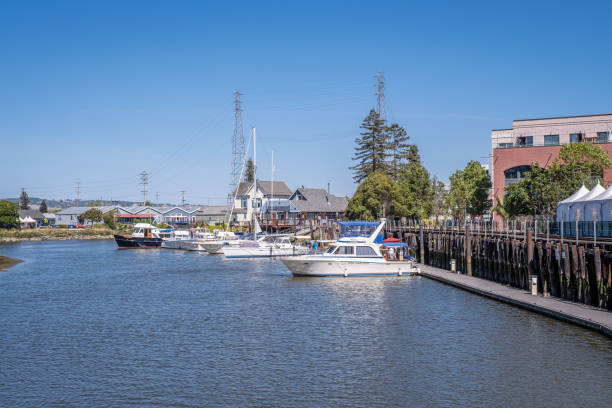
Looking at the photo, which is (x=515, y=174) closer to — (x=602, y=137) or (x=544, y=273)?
(x=602, y=137)

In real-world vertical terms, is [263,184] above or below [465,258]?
above

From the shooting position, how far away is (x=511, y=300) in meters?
29.7

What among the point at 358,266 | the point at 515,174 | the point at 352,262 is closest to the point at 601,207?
the point at 358,266

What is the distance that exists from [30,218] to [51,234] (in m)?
28.6

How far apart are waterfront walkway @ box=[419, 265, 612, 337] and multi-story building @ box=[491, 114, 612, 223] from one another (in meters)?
31.8

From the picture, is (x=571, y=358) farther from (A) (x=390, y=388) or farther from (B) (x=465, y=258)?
(B) (x=465, y=258)

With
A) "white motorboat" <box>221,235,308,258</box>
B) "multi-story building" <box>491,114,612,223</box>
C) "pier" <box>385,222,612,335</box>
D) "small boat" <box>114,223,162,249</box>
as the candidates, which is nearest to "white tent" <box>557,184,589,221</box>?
"pier" <box>385,222,612,335</box>

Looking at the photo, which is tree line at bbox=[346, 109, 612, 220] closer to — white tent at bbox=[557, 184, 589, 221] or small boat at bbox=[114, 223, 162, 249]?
white tent at bbox=[557, 184, 589, 221]

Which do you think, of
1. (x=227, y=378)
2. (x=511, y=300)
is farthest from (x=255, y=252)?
(x=227, y=378)

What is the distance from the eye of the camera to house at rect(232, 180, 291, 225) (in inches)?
4834

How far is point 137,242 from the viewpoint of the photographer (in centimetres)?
9419

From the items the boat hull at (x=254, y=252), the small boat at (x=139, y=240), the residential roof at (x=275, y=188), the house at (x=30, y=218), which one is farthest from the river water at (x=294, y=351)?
the house at (x=30, y=218)

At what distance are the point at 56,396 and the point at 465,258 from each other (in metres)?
32.4

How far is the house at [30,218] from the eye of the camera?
161m
